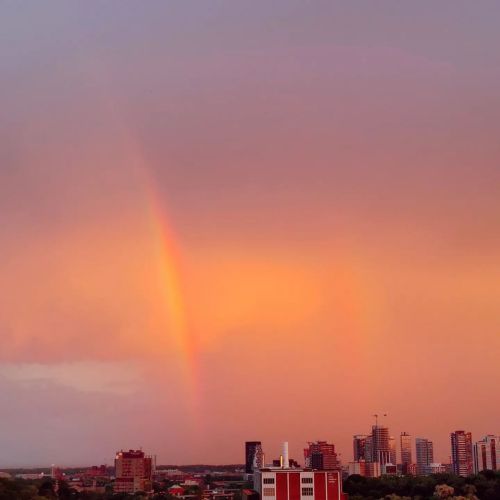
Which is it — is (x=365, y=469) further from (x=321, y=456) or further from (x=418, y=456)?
(x=418, y=456)

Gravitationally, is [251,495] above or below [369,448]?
below

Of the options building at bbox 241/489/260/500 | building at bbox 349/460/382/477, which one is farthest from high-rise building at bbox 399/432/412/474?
building at bbox 241/489/260/500

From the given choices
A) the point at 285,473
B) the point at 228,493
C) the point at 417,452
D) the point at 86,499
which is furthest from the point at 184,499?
the point at 417,452

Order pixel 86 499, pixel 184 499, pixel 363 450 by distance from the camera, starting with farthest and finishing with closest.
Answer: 1. pixel 363 450
2. pixel 184 499
3. pixel 86 499

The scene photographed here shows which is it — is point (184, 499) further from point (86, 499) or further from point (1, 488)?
point (1, 488)

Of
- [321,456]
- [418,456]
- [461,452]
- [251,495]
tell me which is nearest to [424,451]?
[418,456]
